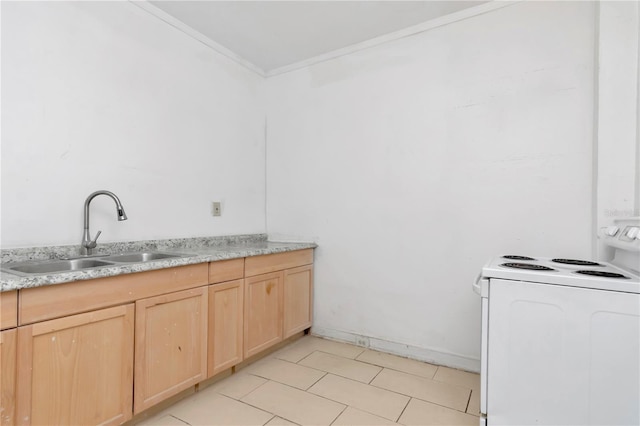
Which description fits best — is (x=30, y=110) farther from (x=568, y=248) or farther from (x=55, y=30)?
(x=568, y=248)

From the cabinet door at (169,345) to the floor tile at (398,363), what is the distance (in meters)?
1.19

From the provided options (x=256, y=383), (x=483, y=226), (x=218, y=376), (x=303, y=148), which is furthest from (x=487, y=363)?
(x=303, y=148)

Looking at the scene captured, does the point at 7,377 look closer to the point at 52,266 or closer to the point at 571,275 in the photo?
the point at 52,266

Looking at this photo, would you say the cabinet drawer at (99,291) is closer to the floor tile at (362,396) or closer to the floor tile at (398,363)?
the floor tile at (362,396)

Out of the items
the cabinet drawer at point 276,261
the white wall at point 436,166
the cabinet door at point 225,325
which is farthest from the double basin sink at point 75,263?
the white wall at point 436,166

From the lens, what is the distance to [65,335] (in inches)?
49.1

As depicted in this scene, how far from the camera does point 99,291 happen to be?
1355 millimetres

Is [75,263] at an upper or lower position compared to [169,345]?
upper

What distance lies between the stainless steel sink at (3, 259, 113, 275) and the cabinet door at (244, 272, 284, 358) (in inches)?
34.8

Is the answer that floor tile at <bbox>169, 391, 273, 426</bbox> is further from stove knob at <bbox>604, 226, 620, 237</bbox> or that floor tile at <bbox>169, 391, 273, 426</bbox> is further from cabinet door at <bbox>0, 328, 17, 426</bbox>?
stove knob at <bbox>604, 226, 620, 237</bbox>

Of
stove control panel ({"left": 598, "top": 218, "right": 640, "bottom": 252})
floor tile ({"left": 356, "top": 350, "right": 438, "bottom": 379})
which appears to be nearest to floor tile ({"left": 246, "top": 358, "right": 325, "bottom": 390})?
floor tile ({"left": 356, "top": 350, "right": 438, "bottom": 379})

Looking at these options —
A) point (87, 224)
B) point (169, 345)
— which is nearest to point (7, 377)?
point (169, 345)

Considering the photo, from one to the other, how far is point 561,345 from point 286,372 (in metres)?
1.58

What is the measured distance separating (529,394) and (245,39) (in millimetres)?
2880
